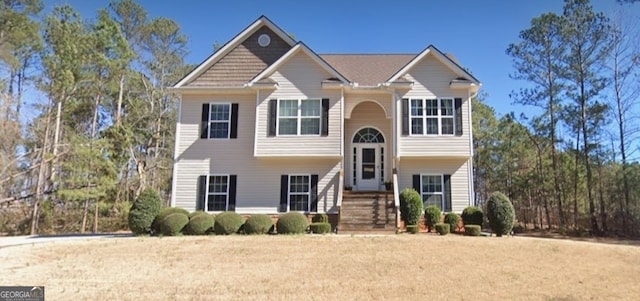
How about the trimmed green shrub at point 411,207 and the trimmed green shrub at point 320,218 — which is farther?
the trimmed green shrub at point 320,218

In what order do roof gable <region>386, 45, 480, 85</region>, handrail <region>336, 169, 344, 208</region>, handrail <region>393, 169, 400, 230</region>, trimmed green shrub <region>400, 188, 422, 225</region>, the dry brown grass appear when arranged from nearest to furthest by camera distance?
the dry brown grass → handrail <region>393, 169, 400, 230</region> → trimmed green shrub <region>400, 188, 422, 225</region> → handrail <region>336, 169, 344, 208</region> → roof gable <region>386, 45, 480, 85</region>

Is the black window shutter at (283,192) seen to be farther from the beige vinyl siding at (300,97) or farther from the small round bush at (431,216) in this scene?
the small round bush at (431,216)

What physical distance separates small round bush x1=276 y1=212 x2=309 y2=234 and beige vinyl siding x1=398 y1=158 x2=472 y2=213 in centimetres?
540

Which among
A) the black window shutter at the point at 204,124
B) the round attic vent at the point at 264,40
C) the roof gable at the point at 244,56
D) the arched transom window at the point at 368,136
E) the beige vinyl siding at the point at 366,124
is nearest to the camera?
the black window shutter at the point at 204,124

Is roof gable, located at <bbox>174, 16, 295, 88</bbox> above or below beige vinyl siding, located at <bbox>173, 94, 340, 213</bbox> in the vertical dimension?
above

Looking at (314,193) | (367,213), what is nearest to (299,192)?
(314,193)

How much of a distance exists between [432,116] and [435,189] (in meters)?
3.31

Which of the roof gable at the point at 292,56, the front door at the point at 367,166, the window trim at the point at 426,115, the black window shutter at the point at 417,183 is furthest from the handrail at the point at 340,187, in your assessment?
the roof gable at the point at 292,56

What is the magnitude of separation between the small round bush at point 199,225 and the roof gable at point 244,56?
687 centimetres

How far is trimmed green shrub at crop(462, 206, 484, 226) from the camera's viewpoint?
16.0m

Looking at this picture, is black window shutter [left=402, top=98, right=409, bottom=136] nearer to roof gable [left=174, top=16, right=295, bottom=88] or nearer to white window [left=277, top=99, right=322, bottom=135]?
white window [left=277, top=99, right=322, bottom=135]

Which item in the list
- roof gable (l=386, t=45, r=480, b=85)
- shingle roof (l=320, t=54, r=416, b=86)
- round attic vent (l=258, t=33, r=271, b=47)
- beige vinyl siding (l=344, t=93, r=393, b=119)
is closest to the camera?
roof gable (l=386, t=45, r=480, b=85)

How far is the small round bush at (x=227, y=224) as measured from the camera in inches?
576

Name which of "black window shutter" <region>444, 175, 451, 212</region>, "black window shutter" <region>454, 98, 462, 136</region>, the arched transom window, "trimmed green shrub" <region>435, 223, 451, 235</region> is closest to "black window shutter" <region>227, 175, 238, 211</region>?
the arched transom window
